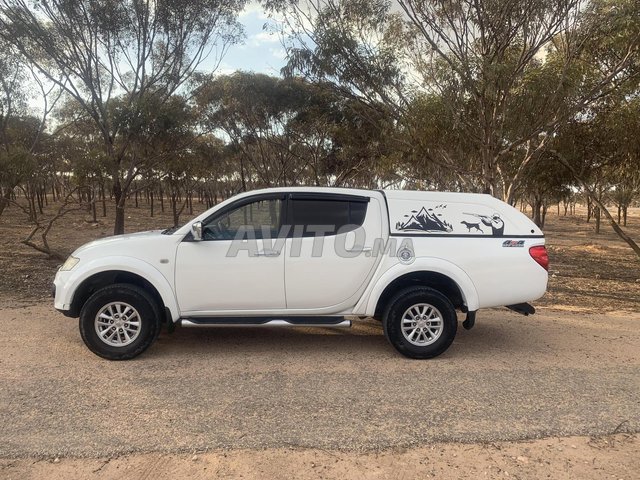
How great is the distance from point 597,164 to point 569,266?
10.8ft

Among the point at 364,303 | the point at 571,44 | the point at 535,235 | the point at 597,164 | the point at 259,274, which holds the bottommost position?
the point at 364,303

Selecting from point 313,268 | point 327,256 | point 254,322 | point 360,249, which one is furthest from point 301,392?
point 360,249

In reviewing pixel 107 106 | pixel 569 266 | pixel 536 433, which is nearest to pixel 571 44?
pixel 569 266

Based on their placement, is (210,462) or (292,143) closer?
(210,462)

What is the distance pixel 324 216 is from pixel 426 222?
3.67ft

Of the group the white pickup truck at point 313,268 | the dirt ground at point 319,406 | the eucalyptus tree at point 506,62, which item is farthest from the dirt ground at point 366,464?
the eucalyptus tree at point 506,62

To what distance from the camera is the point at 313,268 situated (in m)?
5.31

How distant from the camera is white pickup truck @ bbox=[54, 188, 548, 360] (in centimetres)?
521

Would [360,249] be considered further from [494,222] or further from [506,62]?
[506,62]

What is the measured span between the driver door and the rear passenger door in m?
0.17

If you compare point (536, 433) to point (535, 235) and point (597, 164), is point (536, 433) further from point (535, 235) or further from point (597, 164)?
point (597, 164)

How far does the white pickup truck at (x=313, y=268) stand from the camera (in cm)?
521

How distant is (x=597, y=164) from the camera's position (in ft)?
46.1

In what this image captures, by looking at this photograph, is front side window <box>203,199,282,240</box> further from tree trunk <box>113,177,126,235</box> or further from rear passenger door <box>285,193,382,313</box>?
tree trunk <box>113,177,126,235</box>
